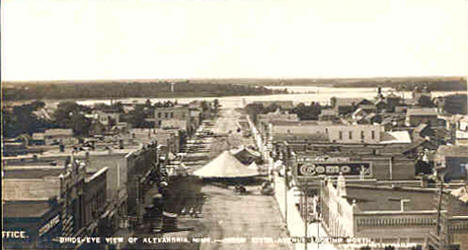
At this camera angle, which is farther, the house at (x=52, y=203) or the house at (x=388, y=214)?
the house at (x=52, y=203)

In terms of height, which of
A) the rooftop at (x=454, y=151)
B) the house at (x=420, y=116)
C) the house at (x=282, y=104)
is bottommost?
the rooftop at (x=454, y=151)

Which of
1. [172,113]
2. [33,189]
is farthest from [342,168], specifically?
[33,189]

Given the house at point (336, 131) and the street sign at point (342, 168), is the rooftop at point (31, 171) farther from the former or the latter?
the street sign at point (342, 168)

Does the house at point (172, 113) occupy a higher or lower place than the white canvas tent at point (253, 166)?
higher

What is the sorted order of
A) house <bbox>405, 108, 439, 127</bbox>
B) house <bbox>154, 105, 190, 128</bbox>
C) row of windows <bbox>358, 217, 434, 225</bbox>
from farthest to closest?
1. house <bbox>154, 105, 190, 128</bbox>
2. house <bbox>405, 108, 439, 127</bbox>
3. row of windows <bbox>358, 217, 434, 225</bbox>

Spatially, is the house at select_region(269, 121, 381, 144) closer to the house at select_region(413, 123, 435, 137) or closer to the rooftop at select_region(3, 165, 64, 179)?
the house at select_region(413, 123, 435, 137)

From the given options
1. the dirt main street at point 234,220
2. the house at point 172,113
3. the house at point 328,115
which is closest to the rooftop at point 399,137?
the house at point 328,115

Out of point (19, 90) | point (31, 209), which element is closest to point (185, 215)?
point (31, 209)

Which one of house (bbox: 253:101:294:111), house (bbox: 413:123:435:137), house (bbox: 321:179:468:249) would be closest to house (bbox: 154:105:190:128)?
house (bbox: 253:101:294:111)

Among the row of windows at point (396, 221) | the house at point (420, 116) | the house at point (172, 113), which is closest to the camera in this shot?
the row of windows at point (396, 221)
